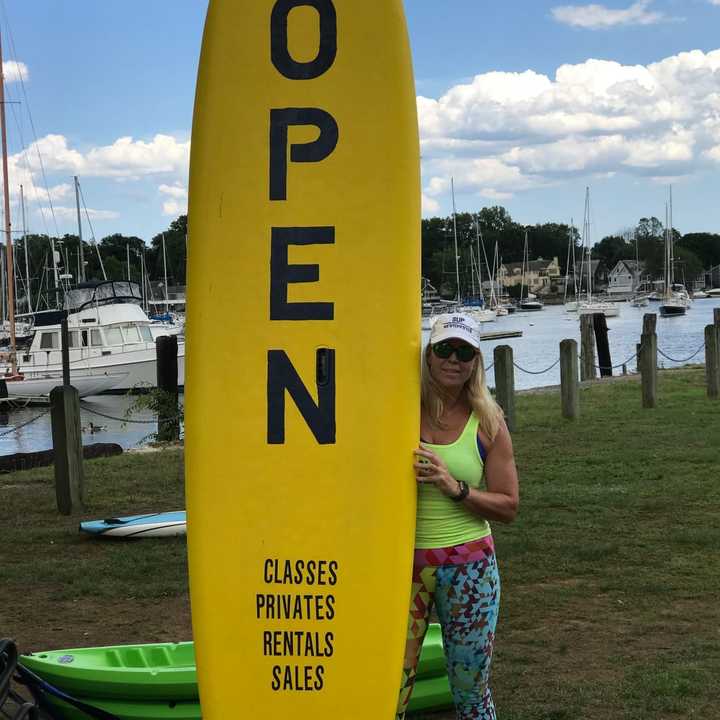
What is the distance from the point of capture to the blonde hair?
271cm

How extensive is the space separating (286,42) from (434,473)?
1.44 metres

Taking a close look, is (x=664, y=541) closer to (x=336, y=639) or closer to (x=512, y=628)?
(x=512, y=628)

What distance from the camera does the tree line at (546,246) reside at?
61.2 metres

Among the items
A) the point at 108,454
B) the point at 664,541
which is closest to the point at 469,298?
the point at 108,454

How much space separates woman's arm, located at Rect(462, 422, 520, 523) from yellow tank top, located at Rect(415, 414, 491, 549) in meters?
0.03

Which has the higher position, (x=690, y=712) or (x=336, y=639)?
(x=336, y=639)

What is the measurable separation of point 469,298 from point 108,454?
1839 inches

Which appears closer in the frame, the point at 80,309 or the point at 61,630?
the point at 61,630

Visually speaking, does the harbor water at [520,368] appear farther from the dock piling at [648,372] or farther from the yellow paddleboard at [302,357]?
the yellow paddleboard at [302,357]

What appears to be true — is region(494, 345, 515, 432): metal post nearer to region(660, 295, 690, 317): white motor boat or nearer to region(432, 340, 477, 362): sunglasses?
region(432, 340, 477, 362): sunglasses

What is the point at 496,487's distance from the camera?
8.82 ft

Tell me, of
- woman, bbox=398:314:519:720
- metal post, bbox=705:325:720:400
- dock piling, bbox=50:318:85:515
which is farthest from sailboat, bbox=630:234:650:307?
woman, bbox=398:314:519:720

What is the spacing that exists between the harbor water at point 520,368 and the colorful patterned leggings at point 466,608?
18.7 feet

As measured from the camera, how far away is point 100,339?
23.6 meters
